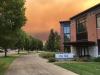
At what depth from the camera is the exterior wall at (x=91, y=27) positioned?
52938 millimetres

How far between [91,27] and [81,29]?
6.70m

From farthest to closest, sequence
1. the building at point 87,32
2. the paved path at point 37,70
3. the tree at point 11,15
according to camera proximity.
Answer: the building at point 87,32 → the tree at point 11,15 → the paved path at point 37,70

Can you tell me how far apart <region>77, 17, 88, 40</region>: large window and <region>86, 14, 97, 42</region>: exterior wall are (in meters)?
2.34

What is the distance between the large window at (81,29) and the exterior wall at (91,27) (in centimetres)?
234

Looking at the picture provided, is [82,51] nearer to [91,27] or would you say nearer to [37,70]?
[91,27]

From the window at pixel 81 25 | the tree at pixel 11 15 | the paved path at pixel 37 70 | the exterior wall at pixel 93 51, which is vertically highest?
the window at pixel 81 25

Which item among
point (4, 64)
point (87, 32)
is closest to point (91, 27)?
point (87, 32)

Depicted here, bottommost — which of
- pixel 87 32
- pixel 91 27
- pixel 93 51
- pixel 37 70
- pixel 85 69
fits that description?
pixel 37 70

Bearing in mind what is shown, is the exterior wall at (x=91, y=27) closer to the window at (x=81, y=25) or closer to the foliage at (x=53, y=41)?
the window at (x=81, y=25)

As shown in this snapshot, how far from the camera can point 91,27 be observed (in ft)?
178

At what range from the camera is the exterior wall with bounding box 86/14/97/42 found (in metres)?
52.9

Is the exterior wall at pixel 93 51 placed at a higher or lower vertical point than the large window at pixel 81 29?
lower

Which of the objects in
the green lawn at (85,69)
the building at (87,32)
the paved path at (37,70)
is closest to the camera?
the green lawn at (85,69)

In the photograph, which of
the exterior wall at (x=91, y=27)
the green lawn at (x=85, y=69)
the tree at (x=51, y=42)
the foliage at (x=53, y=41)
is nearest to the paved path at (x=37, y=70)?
the green lawn at (x=85, y=69)
